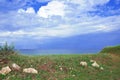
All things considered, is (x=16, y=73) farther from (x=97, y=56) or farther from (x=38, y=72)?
(x=97, y=56)

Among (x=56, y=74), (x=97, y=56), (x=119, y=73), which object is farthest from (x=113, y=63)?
(x=56, y=74)

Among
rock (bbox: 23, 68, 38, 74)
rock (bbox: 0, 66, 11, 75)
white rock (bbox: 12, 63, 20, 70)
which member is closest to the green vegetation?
rock (bbox: 23, 68, 38, 74)

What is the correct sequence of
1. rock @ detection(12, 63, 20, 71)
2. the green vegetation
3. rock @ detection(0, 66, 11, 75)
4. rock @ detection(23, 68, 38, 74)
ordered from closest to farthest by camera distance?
rock @ detection(0, 66, 11, 75)
rock @ detection(23, 68, 38, 74)
rock @ detection(12, 63, 20, 71)
the green vegetation

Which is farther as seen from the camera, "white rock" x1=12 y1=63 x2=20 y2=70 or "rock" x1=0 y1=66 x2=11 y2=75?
"white rock" x1=12 y1=63 x2=20 y2=70

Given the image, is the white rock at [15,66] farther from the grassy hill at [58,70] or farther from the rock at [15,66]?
the grassy hill at [58,70]

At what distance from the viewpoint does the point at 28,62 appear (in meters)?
22.4

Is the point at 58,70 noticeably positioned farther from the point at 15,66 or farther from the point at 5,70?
the point at 5,70

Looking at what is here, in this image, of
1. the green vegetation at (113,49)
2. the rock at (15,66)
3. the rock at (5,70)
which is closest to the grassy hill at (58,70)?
the rock at (5,70)

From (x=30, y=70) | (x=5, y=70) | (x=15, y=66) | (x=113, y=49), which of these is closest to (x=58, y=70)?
(x=30, y=70)

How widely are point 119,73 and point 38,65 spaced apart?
7902mm

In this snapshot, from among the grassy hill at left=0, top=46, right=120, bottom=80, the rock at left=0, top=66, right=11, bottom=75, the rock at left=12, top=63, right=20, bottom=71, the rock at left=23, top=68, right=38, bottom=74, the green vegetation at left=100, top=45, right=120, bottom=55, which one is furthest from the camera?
the green vegetation at left=100, top=45, right=120, bottom=55

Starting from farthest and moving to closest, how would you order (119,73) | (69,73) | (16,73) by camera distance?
1. (119,73)
2. (69,73)
3. (16,73)

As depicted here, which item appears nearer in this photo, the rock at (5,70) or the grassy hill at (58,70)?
the rock at (5,70)

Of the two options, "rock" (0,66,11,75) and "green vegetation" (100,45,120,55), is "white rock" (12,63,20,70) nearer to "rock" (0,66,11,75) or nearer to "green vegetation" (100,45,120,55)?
"rock" (0,66,11,75)
